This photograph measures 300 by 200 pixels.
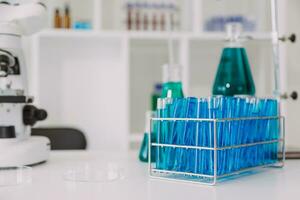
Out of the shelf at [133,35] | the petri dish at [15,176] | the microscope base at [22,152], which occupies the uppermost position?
the shelf at [133,35]

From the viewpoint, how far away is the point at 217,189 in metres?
0.73

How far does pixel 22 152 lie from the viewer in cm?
99

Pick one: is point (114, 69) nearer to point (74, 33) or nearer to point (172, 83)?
point (74, 33)

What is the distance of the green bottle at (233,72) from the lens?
3.46ft

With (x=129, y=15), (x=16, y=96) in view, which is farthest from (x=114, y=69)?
(x=16, y=96)

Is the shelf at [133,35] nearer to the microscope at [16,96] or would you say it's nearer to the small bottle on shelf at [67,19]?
the small bottle on shelf at [67,19]

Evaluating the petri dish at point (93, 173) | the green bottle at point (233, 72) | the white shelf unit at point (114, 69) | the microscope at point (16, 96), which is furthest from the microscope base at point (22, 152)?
the white shelf unit at point (114, 69)

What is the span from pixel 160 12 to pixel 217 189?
2.48m

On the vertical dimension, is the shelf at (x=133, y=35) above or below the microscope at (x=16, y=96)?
above

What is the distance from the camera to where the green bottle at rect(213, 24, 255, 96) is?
1.05 meters

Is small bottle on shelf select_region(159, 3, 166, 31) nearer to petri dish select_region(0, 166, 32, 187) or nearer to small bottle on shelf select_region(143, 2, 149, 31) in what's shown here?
small bottle on shelf select_region(143, 2, 149, 31)

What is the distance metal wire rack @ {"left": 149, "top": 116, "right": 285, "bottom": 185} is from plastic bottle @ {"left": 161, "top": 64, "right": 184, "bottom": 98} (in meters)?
0.11

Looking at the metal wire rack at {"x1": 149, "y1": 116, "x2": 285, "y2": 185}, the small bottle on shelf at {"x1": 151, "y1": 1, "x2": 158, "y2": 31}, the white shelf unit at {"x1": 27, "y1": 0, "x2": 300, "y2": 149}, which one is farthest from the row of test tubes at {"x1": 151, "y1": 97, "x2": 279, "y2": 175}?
the small bottle on shelf at {"x1": 151, "y1": 1, "x2": 158, "y2": 31}

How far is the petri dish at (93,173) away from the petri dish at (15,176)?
0.23 ft
